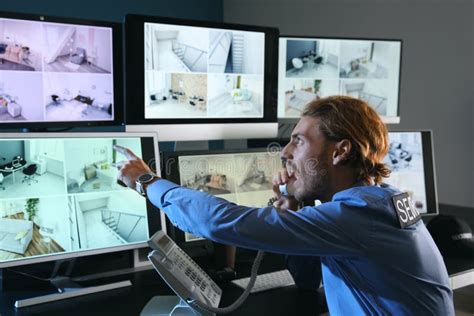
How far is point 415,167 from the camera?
213 centimetres

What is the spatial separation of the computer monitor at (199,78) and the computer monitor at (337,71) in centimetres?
34

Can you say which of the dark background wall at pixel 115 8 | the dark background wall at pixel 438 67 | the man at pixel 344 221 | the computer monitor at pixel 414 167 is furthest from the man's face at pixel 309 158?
the dark background wall at pixel 115 8

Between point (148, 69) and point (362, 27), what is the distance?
203 centimetres

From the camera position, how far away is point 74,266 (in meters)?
1.49

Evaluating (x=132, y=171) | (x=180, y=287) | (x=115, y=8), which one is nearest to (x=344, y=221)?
(x=180, y=287)

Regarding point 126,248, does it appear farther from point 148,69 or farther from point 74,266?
point 148,69

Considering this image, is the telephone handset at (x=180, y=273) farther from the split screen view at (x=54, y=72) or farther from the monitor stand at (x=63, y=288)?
the split screen view at (x=54, y=72)

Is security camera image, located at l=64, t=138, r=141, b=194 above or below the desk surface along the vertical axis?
above

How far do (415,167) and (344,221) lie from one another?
4.19 ft

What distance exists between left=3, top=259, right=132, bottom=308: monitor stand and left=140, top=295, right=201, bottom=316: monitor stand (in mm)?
174

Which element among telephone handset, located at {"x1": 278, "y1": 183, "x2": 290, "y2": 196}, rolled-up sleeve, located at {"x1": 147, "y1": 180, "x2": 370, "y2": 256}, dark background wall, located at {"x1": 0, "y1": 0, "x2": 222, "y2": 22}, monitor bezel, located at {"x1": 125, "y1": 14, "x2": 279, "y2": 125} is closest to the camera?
rolled-up sleeve, located at {"x1": 147, "y1": 180, "x2": 370, "y2": 256}

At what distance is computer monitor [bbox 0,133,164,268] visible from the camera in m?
1.31

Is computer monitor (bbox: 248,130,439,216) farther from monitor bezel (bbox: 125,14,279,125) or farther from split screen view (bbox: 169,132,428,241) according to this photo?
monitor bezel (bbox: 125,14,279,125)

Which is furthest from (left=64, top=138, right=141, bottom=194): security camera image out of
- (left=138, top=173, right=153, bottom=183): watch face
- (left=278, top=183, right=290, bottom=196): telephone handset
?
(left=278, top=183, right=290, bottom=196): telephone handset
